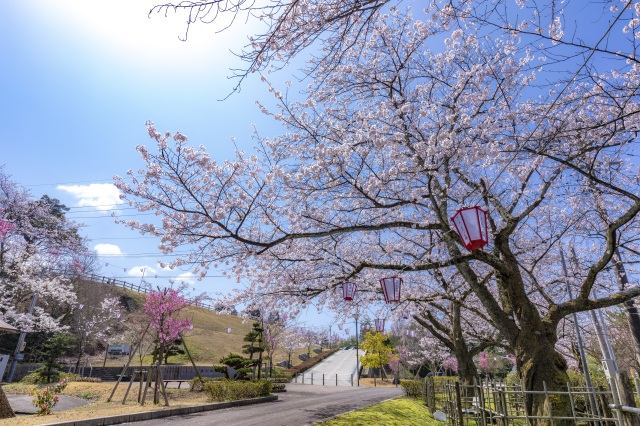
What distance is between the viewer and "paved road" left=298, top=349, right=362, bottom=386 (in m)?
34.5

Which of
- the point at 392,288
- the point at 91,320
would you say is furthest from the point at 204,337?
the point at 392,288

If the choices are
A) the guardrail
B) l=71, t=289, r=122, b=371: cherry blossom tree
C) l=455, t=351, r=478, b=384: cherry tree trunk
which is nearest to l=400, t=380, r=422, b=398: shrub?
l=455, t=351, r=478, b=384: cherry tree trunk

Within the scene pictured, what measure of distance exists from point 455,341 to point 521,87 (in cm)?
916

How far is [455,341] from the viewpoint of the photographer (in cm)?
1307

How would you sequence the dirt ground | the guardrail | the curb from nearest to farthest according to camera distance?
the curb
the dirt ground
the guardrail

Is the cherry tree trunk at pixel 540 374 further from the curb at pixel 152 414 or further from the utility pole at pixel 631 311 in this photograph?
the curb at pixel 152 414

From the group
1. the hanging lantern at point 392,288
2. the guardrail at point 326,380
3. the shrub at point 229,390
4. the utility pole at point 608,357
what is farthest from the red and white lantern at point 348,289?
the guardrail at point 326,380

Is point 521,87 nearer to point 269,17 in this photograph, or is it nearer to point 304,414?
point 269,17

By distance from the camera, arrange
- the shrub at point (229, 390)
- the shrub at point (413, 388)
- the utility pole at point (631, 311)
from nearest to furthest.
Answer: the utility pole at point (631, 311) → the shrub at point (229, 390) → the shrub at point (413, 388)

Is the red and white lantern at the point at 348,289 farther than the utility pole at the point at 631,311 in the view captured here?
No

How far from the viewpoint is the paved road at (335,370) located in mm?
34500

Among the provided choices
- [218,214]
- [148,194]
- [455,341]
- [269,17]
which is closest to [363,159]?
[218,214]

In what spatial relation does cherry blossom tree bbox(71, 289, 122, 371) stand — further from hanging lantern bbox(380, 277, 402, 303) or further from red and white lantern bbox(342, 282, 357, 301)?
hanging lantern bbox(380, 277, 402, 303)

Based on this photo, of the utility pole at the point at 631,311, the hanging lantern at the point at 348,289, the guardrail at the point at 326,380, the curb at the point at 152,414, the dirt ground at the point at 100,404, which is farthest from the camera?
the guardrail at the point at 326,380
